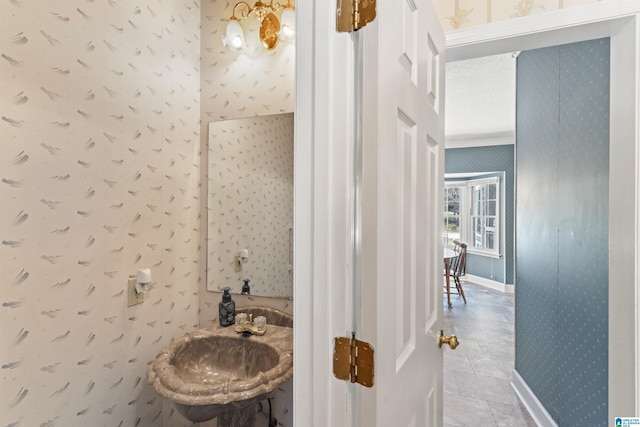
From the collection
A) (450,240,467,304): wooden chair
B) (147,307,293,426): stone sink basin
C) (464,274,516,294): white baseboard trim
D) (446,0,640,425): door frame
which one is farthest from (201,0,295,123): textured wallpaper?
(464,274,516,294): white baseboard trim

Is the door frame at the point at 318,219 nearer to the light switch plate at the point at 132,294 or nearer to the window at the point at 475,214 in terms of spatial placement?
the light switch plate at the point at 132,294

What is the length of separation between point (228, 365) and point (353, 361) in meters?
1.01

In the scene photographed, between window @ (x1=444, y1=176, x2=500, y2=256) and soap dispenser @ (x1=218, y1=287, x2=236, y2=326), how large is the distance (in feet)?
16.8

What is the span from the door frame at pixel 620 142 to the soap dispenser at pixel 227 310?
157 centimetres

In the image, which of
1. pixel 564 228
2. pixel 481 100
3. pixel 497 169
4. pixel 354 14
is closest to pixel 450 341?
pixel 354 14

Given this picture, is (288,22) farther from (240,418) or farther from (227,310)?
(240,418)

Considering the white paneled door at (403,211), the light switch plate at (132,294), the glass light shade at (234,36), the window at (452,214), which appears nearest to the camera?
the white paneled door at (403,211)

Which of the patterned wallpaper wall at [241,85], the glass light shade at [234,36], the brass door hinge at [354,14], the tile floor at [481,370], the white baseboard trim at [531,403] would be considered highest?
the glass light shade at [234,36]

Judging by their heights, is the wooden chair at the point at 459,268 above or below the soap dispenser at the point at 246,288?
below

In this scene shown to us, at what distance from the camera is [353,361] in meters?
0.64

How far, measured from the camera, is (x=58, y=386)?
1.08 metres

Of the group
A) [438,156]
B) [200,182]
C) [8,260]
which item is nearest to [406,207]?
[438,156]

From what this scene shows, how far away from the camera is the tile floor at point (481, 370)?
216 centimetres

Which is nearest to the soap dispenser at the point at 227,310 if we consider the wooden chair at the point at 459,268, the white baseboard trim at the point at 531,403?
the white baseboard trim at the point at 531,403
